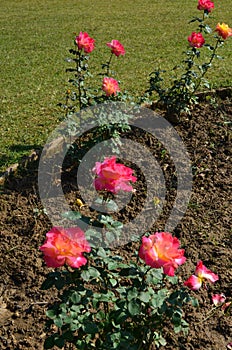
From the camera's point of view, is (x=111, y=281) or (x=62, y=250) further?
(x=111, y=281)

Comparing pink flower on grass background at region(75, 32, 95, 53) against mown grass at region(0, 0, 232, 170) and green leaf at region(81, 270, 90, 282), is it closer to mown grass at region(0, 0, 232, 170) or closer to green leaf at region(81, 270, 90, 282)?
mown grass at region(0, 0, 232, 170)

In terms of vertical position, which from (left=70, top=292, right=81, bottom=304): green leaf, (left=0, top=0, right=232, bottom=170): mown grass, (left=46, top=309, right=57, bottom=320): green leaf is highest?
(left=70, top=292, right=81, bottom=304): green leaf

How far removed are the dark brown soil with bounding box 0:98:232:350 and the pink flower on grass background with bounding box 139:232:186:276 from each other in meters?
0.93

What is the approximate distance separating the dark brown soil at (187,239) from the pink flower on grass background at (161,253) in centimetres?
93

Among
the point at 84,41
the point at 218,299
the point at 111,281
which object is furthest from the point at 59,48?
the point at 111,281

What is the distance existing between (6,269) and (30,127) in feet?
7.51

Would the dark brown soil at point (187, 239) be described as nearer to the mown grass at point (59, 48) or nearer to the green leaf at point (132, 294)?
the green leaf at point (132, 294)

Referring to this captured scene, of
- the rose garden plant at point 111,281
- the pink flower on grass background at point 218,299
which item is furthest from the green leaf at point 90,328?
the pink flower on grass background at point 218,299

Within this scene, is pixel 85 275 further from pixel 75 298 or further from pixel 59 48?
pixel 59 48

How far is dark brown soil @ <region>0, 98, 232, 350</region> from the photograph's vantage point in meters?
2.69

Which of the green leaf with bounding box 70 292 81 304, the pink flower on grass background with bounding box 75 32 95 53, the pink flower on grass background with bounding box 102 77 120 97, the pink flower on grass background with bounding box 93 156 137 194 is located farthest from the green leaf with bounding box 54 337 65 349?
the pink flower on grass background with bounding box 75 32 95 53

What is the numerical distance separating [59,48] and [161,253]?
696 cm

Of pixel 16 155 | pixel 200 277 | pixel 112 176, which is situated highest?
pixel 112 176

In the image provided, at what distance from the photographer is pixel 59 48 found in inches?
328
